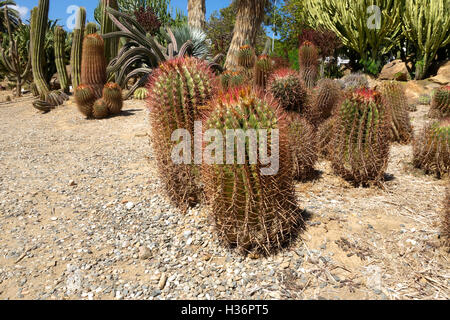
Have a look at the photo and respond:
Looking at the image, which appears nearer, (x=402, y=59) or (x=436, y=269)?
(x=436, y=269)

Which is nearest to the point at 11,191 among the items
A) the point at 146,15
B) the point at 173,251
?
the point at 173,251

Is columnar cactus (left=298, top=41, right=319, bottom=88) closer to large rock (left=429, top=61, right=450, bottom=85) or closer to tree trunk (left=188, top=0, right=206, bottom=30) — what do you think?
large rock (left=429, top=61, right=450, bottom=85)

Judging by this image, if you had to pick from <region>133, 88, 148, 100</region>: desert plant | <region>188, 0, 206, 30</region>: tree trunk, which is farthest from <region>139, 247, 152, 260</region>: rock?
<region>188, 0, 206, 30</region>: tree trunk

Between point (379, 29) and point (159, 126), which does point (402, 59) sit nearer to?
point (379, 29)

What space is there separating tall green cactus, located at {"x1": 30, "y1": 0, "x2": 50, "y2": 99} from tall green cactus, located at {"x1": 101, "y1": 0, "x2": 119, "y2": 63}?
6.03 ft

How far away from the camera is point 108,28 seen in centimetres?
1023

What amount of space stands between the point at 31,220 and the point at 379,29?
12023mm

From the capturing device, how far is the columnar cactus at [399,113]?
14.5ft

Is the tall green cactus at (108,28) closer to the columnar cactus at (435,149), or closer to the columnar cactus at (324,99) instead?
the columnar cactus at (324,99)

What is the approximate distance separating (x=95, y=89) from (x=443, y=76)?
9.97 m

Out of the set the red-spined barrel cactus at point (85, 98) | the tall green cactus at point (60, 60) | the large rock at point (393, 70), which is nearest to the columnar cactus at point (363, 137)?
the red-spined barrel cactus at point (85, 98)

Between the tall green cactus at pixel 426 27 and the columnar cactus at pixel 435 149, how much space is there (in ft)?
27.4

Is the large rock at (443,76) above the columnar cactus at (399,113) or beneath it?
above

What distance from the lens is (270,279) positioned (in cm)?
194
